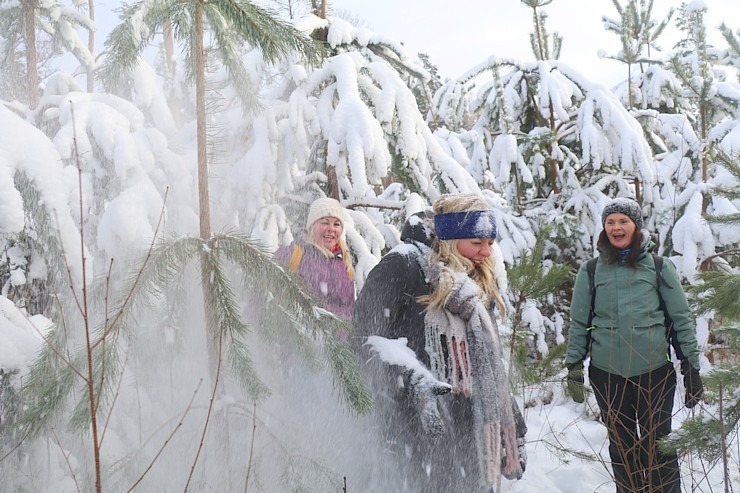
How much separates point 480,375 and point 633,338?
1.33 metres

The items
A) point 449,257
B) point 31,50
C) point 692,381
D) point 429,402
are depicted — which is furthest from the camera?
point 31,50

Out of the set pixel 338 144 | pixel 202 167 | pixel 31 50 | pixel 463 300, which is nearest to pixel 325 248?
pixel 338 144

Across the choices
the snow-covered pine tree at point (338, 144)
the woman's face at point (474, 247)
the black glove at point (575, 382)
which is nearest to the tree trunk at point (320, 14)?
the snow-covered pine tree at point (338, 144)

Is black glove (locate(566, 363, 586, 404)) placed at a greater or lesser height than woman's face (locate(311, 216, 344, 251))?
lesser

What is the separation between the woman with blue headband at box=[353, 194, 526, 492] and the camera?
2.50 meters

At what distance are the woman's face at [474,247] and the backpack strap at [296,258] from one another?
1096mm

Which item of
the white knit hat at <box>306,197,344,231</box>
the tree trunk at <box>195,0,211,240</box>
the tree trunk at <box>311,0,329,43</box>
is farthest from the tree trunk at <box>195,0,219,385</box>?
the tree trunk at <box>311,0,329,43</box>

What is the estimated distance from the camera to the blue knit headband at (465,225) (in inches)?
104

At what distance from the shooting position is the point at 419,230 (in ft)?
9.02

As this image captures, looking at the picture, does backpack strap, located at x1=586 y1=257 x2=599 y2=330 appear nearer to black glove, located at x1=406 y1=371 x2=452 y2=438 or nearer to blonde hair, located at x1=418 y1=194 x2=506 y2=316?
blonde hair, located at x1=418 y1=194 x2=506 y2=316

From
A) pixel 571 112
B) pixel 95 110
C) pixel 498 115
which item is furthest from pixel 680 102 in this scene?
pixel 95 110

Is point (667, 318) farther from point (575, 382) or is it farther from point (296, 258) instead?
point (296, 258)

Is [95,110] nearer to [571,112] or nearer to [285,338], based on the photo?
[285,338]

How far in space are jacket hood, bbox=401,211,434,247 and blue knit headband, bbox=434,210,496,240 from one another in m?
0.07
